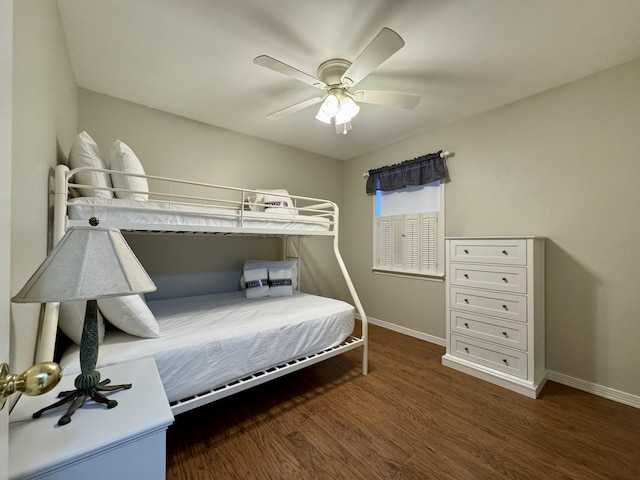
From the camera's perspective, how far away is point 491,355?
2.12 meters

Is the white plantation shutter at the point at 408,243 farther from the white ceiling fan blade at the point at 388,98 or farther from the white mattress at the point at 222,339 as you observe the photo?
the white ceiling fan blade at the point at 388,98

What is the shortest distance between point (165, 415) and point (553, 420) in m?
2.22

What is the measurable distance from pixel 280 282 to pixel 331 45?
6.54ft

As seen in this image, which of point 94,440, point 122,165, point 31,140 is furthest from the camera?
Answer: point 122,165

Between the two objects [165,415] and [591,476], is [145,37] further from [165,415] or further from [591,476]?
[591,476]

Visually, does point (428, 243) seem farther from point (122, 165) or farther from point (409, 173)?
point (122, 165)

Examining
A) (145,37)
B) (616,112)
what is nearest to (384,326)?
(616,112)

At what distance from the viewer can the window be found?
2871mm

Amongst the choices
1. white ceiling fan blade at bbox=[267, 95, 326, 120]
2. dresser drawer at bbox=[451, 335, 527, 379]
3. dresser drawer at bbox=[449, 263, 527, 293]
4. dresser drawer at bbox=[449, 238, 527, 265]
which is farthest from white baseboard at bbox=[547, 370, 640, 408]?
white ceiling fan blade at bbox=[267, 95, 326, 120]

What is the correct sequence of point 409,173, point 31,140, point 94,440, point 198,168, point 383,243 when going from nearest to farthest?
point 94,440, point 31,140, point 198,168, point 409,173, point 383,243

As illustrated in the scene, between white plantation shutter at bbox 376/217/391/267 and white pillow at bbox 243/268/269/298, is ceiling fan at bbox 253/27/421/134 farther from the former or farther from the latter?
white plantation shutter at bbox 376/217/391/267

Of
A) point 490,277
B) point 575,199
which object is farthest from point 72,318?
point 575,199

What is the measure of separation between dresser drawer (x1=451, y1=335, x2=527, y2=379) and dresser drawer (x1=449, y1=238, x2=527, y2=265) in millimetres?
699

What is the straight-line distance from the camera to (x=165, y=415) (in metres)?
0.79
